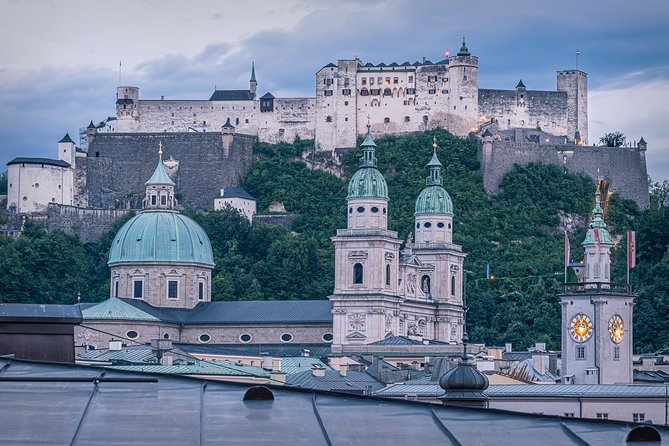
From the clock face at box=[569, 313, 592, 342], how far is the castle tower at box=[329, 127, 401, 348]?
26620 mm

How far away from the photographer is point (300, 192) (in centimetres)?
15062

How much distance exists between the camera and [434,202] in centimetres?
11781

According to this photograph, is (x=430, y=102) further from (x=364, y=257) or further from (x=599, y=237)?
(x=599, y=237)

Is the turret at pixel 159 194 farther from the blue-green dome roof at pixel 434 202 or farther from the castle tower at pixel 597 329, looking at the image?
the castle tower at pixel 597 329

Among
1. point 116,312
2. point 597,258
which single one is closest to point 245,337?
point 116,312

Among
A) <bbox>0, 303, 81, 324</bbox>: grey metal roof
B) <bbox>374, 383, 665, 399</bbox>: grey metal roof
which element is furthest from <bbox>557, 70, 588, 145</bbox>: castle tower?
<bbox>0, 303, 81, 324</bbox>: grey metal roof

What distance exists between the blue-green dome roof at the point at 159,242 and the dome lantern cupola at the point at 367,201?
28.8 feet

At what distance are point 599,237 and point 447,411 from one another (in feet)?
195

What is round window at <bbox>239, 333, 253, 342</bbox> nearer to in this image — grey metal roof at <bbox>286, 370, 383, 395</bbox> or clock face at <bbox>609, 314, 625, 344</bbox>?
grey metal roof at <bbox>286, 370, 383, 395</bbox>

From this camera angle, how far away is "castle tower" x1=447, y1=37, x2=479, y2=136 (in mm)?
155875

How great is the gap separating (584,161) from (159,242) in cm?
4987

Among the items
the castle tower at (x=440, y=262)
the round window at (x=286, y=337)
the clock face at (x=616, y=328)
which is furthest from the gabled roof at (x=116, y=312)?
the clock face at (x=616, y=328)

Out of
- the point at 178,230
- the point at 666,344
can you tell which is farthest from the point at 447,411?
the point at 178,230

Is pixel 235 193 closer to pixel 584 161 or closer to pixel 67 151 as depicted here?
pixel 67 151
